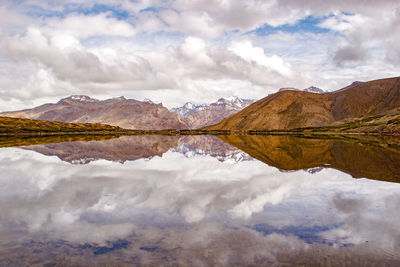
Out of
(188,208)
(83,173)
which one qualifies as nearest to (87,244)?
(188,208)

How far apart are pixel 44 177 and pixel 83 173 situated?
432 cm

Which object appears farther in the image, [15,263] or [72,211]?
[72,211]

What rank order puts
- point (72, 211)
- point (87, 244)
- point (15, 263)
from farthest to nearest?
point (72, 211) → point (87, 244) → point (15, 263)

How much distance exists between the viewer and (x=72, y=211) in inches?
844

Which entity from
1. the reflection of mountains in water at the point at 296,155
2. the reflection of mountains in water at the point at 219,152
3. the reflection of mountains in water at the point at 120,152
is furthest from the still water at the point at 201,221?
the reflection of mountains in water at the point at 120,152

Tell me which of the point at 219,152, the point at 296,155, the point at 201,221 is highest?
the point at 296,155

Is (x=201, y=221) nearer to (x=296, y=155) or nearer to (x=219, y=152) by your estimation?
(x=296, y=155)

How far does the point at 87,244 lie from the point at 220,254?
20.2 feet

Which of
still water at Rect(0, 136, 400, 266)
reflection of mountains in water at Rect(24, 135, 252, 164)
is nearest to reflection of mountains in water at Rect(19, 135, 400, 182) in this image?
reflection of mountains in water at Rect(24, 135, 252, 164)

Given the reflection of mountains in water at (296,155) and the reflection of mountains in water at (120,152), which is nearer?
the reflection of mountains in water at (296,155)

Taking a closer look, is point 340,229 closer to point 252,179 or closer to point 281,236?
point 281,236

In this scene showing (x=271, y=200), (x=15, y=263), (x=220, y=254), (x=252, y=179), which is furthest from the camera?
(x=252, y=179)

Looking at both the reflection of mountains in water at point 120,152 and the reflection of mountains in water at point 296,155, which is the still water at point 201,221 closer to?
the reflection of mountains in water at point 296,155

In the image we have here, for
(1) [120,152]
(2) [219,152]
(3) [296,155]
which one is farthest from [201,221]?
(1) [120,152]
